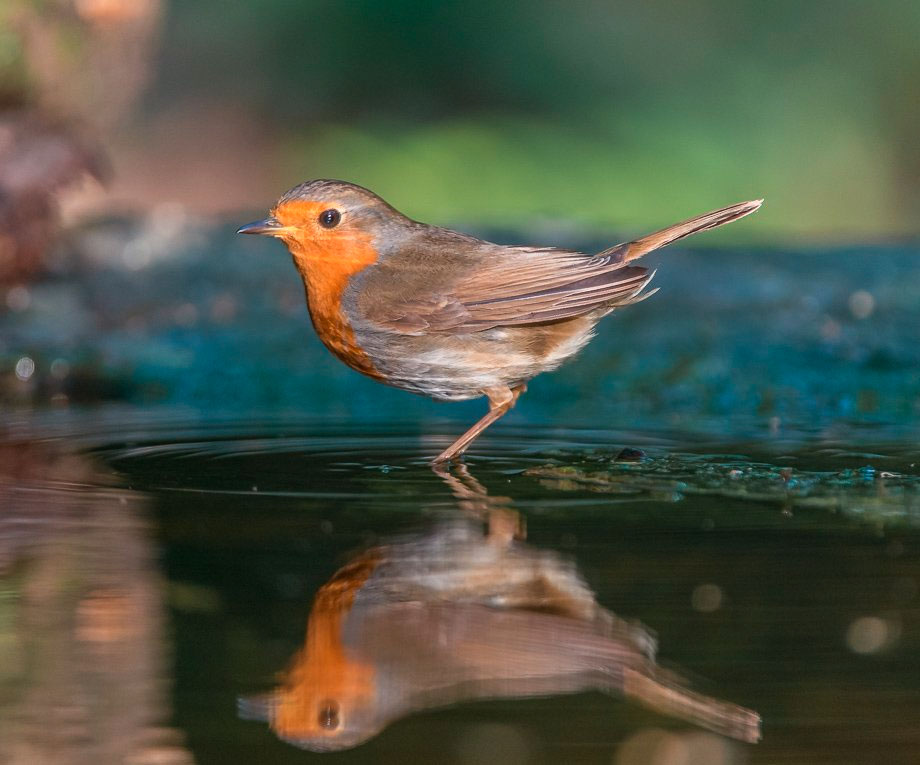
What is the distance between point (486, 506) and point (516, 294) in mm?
1099

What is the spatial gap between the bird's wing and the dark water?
38 centimetres

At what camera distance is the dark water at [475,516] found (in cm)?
212

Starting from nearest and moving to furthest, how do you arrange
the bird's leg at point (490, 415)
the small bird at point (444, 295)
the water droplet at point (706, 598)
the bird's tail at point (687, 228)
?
1. the water droplet at point (706, 598)
2. the bird's leg at point (490, 415)
3. the small bird at point (444, 295)
4. the bird's tail at point (687, 228)

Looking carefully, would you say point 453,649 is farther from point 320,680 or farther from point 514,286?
point 514,286

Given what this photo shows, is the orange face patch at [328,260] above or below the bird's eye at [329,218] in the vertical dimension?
below

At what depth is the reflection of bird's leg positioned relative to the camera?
125 inches

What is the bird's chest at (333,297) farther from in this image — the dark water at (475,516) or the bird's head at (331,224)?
the dark water at (475,516)

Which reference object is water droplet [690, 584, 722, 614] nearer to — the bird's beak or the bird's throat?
the bird's throat

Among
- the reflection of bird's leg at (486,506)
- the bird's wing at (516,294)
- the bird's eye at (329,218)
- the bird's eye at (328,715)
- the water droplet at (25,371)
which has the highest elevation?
the bird's eye at (329,218)

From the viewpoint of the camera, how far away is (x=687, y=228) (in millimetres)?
4461

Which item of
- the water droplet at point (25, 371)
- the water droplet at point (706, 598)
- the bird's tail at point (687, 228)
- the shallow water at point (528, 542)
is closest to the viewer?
the shallow water at point (528, 542)

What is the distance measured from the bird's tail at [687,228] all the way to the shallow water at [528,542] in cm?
56

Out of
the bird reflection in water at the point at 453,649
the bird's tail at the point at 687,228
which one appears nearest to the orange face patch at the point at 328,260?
the bird's tail at the point at 687,228

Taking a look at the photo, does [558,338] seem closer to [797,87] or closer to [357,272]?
[357,272]
